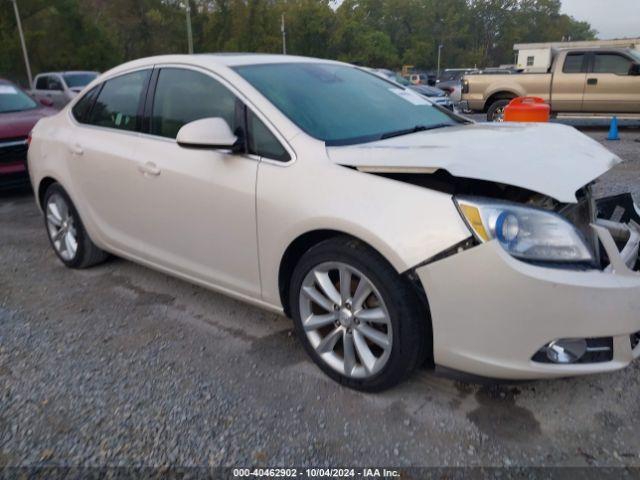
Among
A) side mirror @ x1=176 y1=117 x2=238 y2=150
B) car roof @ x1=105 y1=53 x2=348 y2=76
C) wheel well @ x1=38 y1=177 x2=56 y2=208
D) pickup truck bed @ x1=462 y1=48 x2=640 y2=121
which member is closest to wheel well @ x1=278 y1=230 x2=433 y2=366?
side mirror @ x1=176 y1=117 x2=238 y2=150

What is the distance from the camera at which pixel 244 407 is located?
262 centimetres

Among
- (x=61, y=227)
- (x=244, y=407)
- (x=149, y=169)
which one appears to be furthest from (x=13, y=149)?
(x=244, y=407)

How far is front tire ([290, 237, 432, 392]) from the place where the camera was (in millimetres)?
2406

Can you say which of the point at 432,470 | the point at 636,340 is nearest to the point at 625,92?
the point at 636,340

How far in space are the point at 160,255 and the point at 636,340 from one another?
2.69 m

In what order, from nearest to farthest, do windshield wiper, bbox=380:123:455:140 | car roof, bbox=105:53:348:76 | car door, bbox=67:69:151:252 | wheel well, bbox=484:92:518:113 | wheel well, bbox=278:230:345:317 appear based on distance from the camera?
wheel well, bbox=278:230:345:317
windshield wiper, bbox=380:123:455:140
car roof, bbox=105:53:348:76
car door, bbox=67:69:151:252
wheel well, bbox=484:92:518:113

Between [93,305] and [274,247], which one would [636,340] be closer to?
[274,247]

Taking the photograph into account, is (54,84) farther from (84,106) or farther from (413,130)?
(413,130)

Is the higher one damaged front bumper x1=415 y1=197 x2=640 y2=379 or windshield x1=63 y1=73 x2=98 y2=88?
windshield x1=63 y1=73 x2=98 y2=88

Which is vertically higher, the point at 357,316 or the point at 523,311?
the point at 523,311


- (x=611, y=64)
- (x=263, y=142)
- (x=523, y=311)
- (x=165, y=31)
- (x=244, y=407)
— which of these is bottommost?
(x=244, y=407)

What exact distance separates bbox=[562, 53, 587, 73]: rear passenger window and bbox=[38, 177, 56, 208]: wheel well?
1170 cm

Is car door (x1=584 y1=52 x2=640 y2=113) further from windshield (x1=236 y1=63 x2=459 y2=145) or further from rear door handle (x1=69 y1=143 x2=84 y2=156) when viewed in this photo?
rear door handle (x1=69 y1=143 x2=84 y2=156)

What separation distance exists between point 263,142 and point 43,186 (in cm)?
262
